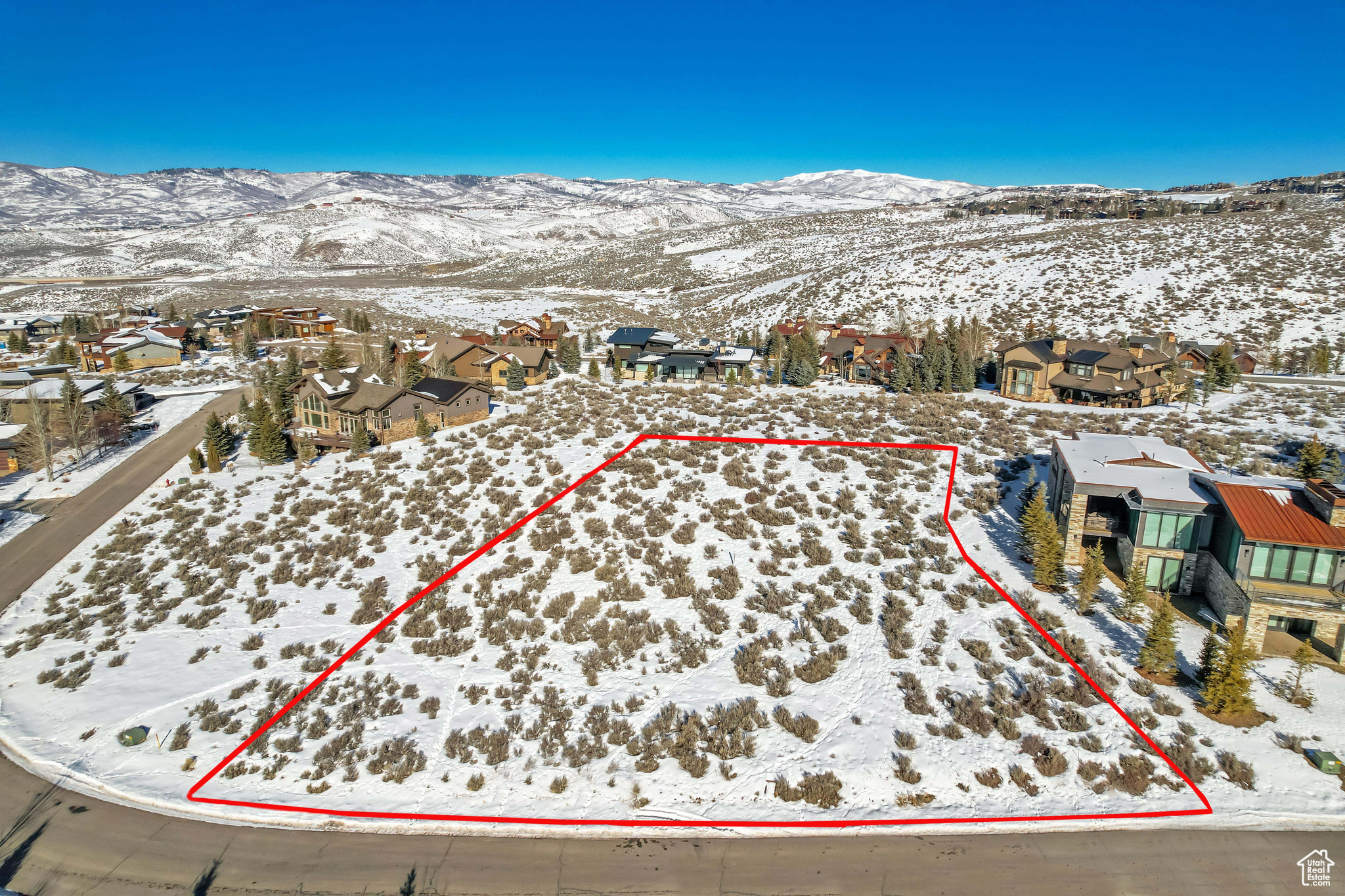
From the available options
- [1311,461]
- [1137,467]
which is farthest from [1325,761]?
[1311,461]

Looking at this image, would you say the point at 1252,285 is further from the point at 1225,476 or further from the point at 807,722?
the point at 807,722

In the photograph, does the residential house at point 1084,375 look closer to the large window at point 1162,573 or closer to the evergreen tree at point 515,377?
the large window at point 1162,573

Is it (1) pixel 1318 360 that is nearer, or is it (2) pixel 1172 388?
(2) pixel 1172 388

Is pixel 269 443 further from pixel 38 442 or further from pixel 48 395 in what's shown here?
pixel 48 395

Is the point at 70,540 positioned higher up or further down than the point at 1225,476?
further down

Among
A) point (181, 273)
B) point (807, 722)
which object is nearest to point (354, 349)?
point (807, 722)

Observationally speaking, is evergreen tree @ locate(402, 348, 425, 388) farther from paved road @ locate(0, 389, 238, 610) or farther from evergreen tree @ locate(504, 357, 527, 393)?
paved road @ locate(0, 389, 238, 610)

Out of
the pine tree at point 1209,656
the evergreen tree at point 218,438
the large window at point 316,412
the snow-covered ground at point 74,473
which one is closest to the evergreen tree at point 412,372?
the large window at point 316,412
